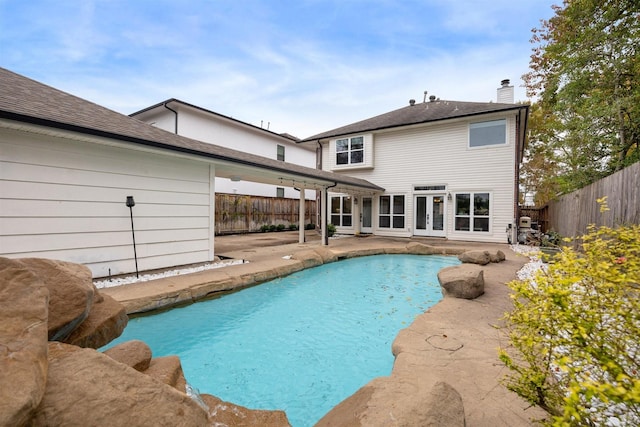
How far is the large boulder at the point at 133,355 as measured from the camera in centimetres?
215

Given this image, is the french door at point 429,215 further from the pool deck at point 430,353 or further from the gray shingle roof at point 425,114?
the pool deck at point 430,353

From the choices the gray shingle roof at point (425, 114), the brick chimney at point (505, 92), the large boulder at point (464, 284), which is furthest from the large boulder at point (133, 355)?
the brick chimney at point (505, 92)

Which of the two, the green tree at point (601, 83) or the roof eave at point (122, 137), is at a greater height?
the green tree at point (601, 83)

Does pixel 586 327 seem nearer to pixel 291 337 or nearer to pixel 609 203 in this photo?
pixel 291 337

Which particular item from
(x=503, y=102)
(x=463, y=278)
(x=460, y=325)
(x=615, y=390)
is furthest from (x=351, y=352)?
(x=503, y=102)

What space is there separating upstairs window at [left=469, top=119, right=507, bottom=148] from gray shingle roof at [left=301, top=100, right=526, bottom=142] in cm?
62

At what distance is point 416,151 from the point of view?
1352 centimetres

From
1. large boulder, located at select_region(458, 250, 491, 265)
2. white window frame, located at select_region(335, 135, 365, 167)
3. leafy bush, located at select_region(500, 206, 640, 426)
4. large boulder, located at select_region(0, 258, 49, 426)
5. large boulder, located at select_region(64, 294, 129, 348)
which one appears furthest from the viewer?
white window frame, located at select_region(335, 135, 365, 167)

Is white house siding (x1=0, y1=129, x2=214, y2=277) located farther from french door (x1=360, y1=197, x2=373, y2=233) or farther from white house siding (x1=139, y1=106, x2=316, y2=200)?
french door (x1=360, y1=197, x2=373, y2=233)

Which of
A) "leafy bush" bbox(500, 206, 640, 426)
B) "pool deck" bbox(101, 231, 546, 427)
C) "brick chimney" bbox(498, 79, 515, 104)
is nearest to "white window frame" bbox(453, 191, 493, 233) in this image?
"brick chimney" bbox(498, 79, 515, 104)

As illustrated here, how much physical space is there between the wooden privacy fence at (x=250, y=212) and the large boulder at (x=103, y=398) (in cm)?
1348

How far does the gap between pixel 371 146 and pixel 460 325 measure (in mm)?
11897

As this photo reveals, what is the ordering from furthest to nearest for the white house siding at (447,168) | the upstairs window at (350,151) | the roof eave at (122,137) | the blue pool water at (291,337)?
the upstairs window at (350,151) → the white house siding at (447,168) → the roof eave at (122,137) → the blue pool water at (291,337)

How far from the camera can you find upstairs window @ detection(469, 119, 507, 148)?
11508 mm
